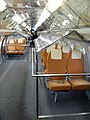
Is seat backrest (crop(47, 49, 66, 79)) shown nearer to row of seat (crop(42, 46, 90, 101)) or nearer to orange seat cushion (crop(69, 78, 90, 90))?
row of seat (crop(42, 46, 90, 101))

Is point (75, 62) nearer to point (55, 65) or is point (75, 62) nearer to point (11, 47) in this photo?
point (55, 65)

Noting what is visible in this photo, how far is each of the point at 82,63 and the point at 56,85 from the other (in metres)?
0.80

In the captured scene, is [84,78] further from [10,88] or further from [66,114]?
[10,88]

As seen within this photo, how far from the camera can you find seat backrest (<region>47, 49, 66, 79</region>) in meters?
4.06

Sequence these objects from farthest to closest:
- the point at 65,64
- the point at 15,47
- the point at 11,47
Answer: the point at 11,47, the point at 15,47, the point at 65,64

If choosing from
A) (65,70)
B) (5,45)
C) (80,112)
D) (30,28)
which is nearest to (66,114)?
(80,112)

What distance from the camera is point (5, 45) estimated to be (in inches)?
368

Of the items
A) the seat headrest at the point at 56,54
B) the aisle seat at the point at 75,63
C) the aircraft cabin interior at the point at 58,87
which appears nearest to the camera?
the aircraft cabin interior at the point at 58,87

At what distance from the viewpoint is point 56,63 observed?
4.13 meters

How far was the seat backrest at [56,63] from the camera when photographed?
160 inches

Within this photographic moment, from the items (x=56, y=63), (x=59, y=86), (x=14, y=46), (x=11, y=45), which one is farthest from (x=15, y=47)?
(x=59, y=86)

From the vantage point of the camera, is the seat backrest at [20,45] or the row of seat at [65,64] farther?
the seat backrest at [20,45]

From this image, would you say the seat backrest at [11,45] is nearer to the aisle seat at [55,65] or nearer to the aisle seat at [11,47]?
the aisle seat at [11,47]

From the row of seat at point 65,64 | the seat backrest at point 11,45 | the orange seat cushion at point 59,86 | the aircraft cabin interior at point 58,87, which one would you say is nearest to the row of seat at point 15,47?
the seat backrest at point 11,45
